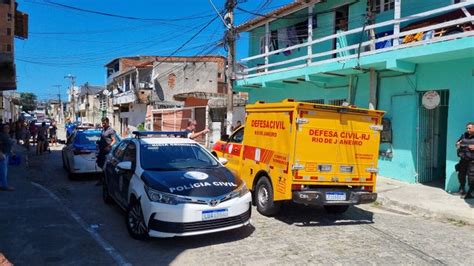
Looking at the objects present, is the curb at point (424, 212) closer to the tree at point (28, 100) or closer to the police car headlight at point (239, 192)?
the police car headlight at point (239, 192)

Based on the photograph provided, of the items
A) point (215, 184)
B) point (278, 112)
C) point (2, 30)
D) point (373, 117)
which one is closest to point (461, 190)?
point (373, 117)

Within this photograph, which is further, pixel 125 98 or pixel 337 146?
pixel 125 98

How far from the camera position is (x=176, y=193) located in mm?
5570

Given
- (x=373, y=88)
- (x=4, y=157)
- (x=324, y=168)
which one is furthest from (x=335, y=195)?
(x=4, y=157)

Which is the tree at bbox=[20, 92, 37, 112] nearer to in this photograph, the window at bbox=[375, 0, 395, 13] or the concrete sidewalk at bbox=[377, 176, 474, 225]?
the window at bbox=[375, 0, 395, 13]

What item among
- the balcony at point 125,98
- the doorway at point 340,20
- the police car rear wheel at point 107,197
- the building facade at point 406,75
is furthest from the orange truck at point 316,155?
the balcony at point 125,98

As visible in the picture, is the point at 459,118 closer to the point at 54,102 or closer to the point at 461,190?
the point at 461,190

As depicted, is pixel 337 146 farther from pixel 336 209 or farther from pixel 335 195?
pixel 336 209

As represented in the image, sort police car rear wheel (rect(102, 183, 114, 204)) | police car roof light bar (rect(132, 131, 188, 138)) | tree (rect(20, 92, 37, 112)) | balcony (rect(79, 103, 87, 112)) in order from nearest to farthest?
police car roof light bar (rect(132, 131, 188, 138)), police car rear wheel (rect(102, 183, 114, 204)), balcony (rect(79, 103, 87, 112)), tree (rect(20, 92, 37, 112))

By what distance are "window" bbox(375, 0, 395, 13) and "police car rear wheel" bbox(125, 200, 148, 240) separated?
1091cm

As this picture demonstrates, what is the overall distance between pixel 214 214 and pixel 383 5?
1084cm

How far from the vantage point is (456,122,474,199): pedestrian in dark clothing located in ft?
27.8

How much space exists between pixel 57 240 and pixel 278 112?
13.3 feet

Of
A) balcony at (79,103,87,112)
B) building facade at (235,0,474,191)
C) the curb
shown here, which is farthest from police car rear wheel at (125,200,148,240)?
balcony at (79,103,87,112)
